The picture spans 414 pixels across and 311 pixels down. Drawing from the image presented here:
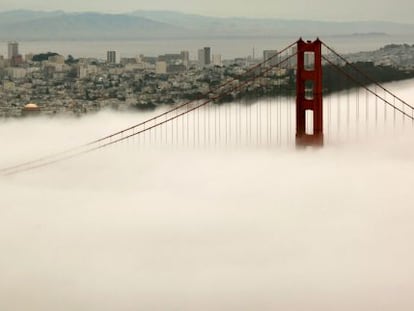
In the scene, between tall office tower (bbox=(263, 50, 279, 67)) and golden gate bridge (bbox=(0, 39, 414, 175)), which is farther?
tall office tower (bbox=(263, 50, 279, 67))

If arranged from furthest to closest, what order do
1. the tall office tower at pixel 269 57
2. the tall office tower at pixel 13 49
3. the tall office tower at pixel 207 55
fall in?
the tall office tower at pixel 13 49 → the tall office tower at pixel 207 55 → the tall office tower at pixel 269 57

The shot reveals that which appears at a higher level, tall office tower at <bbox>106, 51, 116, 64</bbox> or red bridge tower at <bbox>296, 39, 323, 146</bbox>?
tall office tower at <bbox>106, 51, 116, 64</bbox>

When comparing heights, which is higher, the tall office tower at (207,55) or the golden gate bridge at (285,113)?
the tall office tower at (207,55)

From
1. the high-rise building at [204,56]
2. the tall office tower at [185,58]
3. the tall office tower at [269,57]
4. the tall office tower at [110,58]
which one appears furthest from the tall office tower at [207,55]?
the tall office tower at [110,58]

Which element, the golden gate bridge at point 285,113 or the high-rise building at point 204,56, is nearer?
the golden gate bridge at point 285,113

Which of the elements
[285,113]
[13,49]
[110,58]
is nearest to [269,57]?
[285,113]

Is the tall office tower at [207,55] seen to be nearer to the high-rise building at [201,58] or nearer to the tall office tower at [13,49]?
the high-rise building at [201,58]

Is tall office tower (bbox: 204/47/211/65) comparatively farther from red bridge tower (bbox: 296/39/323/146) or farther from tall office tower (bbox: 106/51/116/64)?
red bridge tower (bbox: 296/39/323/146)

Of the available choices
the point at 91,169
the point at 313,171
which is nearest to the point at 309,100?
the point at 313,171

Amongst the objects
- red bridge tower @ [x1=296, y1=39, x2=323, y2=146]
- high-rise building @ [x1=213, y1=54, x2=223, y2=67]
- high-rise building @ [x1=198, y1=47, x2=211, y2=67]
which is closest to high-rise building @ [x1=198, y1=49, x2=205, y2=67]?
high-rise building @ [x1=198, y1=47, x2=211, y2=67]
